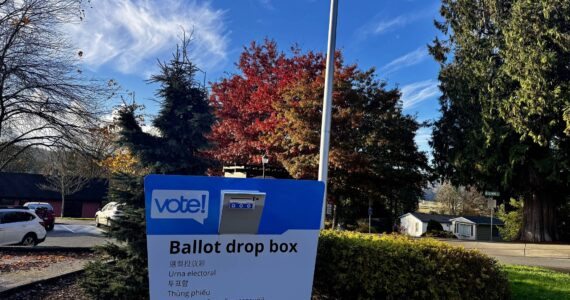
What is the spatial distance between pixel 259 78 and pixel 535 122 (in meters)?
13.6

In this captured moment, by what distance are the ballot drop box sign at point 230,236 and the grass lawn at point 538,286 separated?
19.0ft

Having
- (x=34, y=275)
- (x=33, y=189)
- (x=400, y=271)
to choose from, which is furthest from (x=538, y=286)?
(x=33, y=189)

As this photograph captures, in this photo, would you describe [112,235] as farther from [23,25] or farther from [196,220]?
[23,25]

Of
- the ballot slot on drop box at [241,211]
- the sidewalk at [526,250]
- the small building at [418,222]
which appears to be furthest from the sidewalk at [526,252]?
the small building at [418,222]

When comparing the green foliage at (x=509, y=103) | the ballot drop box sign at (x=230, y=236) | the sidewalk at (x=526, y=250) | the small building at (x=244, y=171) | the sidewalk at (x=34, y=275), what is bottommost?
the sidewalk at (x=34, y=275)

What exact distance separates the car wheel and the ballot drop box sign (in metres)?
16.0

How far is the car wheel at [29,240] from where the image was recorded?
53.4 ft

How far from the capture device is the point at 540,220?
21516 millimetres

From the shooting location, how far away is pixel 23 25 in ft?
38.0

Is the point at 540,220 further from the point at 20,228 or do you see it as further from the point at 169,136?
the point at 20,228

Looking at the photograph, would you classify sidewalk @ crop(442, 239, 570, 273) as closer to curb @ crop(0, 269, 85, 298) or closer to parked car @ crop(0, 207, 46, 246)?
curb @ crop(0, 269, 85, 298)

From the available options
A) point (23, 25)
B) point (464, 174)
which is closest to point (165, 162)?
point (23, 25)

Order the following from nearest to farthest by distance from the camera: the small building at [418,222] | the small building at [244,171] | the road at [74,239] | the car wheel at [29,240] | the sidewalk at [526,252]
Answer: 1. the small building at [244,171]
2. the car wheel at [29,240]
3. the sidewalk at [526,252]
4. the road at [74,239]
5. the small building at [418,222]

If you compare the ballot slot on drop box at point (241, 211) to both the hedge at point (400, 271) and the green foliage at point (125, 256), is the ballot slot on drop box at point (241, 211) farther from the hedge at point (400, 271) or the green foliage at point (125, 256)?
the hedge at point (400, 271)
